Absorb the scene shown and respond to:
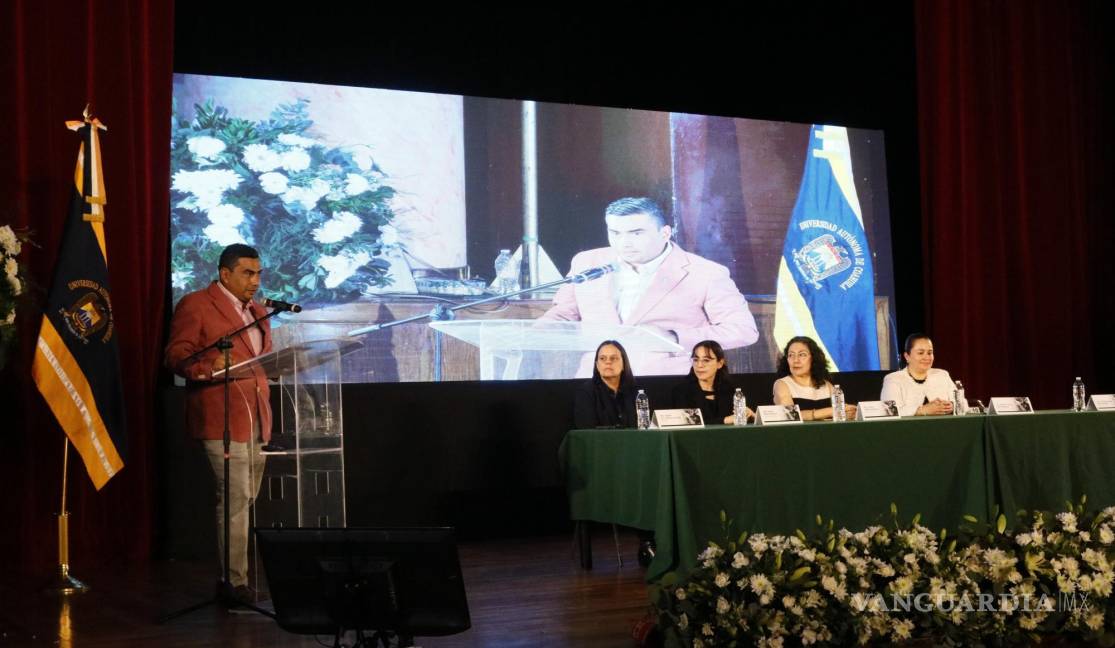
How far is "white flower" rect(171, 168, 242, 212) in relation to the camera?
597cm

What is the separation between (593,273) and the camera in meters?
6.79

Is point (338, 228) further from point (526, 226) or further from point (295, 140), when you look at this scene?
point (526, 226)

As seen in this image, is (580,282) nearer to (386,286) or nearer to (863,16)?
(386,286)

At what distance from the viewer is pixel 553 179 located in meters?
6.80

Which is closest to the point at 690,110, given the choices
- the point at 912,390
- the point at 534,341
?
the point at 534,341

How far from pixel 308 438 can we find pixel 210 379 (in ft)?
1.52

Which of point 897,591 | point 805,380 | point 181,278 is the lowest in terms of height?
point 897,591

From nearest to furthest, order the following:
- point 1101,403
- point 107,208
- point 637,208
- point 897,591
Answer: point 897,591 < point 1101,403 < point 107,208 < point 637,208

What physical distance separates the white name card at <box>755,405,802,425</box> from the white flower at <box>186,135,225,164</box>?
10.7ft

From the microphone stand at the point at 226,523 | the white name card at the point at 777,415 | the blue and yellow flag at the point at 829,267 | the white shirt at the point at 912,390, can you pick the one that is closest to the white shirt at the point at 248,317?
the microphone stand at the point at 226,523

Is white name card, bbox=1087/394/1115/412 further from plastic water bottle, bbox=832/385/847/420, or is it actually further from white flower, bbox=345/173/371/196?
white flower, bbox=345/173/371/196

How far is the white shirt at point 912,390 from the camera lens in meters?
5.26

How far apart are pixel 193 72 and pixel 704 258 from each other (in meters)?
3.17

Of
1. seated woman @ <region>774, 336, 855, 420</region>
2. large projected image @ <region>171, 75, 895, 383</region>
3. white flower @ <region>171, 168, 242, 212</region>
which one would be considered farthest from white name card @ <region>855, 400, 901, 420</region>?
white flower @ <region>171, 168, 242, 212</region>
